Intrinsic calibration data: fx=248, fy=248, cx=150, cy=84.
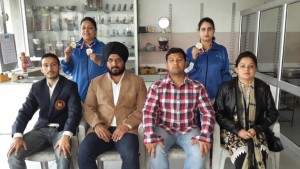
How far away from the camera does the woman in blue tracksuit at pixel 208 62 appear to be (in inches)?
86.5

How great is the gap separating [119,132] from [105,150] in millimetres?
165

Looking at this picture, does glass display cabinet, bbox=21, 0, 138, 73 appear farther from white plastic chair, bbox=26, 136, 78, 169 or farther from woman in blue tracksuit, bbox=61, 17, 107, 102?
white plastic chair, bbox=26, 136, 78, 169

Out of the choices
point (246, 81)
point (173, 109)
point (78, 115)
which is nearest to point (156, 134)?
point (173, 109)

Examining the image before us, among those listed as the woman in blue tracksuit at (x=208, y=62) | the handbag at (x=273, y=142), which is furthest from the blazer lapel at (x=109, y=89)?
the handbag at (x=273, y=142)

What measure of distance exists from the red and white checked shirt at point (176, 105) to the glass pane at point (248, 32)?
247 cm

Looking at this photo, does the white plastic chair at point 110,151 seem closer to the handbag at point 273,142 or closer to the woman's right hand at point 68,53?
the woman's right hand at point 68,53

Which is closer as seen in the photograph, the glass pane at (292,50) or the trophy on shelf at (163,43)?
the glass pane at (292,50)

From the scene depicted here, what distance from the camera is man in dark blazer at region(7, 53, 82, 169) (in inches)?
→ 73.3

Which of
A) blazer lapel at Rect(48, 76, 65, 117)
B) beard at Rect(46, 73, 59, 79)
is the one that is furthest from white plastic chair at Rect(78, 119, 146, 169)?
beard at Rect(46, 73, 59, 79)

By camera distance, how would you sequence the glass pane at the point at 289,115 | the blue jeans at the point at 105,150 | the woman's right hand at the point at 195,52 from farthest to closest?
the glass pane at the point at 289,115 → the woman's right hand at the point at 195,52 → the blue jeans at the point at 105,150

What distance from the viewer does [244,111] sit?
193cm

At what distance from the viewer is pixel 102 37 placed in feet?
15.0

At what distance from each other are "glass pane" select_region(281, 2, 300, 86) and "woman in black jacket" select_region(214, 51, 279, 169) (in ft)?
3.42

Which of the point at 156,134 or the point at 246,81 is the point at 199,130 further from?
the point at 246,81
